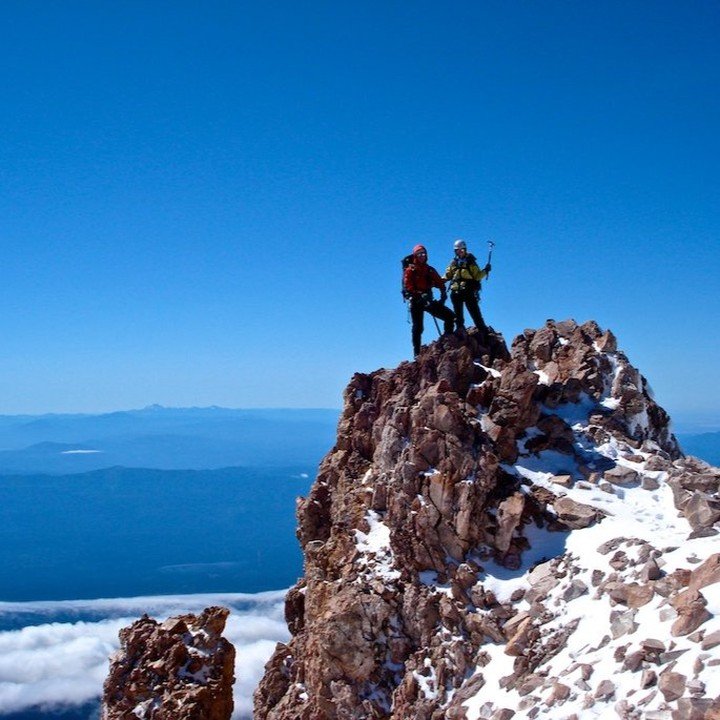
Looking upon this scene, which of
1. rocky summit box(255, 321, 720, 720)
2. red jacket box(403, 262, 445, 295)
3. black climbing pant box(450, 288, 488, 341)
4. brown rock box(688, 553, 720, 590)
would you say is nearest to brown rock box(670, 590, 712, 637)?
rocky summit box(255, 321, 720, 720)

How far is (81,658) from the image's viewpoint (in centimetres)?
19100

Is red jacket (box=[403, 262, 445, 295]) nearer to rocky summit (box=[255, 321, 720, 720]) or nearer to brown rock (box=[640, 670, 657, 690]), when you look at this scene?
rocky summit (box=[255, 321, 720, 720])

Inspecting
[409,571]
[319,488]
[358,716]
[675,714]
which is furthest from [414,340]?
[675,714]

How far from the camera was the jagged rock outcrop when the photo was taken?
1188 inches

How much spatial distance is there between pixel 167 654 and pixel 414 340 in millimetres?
17020

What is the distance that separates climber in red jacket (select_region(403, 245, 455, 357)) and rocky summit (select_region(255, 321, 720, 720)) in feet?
4.72

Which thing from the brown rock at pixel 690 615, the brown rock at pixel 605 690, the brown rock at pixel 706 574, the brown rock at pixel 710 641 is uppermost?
the brown rock at pixel 706 574

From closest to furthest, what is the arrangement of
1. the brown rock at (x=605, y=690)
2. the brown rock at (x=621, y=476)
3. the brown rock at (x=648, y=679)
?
1. the brown rock at (x=648, y=679)
2. the brown rock at (x=605, y=690)
3. the brown rock at (x=621, y=476)

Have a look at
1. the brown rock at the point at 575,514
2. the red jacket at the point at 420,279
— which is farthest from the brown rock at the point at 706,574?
the red jacket at the point at 420,279

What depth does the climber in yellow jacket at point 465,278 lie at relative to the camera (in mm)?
30609

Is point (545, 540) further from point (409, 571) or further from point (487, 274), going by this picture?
point (487, 274)

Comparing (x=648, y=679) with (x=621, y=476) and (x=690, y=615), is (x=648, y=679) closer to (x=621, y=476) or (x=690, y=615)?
(x=690, y=615)

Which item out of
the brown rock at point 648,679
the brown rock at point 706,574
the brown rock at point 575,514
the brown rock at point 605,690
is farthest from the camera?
the brown rock at point 575,514

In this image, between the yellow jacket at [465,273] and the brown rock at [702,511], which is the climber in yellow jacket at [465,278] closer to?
the yellow jacket at [465,273]
